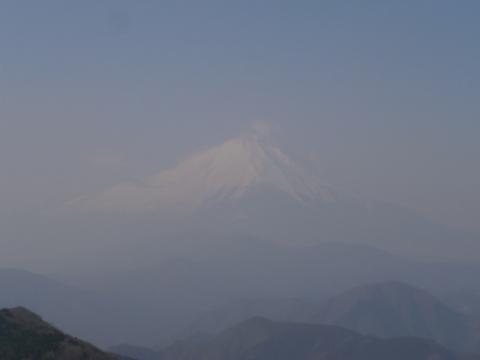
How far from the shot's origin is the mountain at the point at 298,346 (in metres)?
94.2

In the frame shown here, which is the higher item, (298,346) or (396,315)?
(396,315)

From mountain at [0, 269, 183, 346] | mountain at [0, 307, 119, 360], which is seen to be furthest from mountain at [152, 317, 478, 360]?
mountain at [0, 307, 119, 360]

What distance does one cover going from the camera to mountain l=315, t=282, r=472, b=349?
137 metres

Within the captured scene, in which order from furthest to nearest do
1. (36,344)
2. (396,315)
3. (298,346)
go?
(396,315), (298,346), (36,344)

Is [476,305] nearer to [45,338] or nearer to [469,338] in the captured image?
[469,338]

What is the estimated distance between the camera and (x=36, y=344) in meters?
31.1

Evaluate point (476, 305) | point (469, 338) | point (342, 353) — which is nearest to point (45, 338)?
point (342, 353)

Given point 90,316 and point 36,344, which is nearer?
point 36,344

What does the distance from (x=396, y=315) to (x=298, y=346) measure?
47.0m

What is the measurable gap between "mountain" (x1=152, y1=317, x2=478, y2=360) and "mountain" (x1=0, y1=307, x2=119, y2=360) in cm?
6521

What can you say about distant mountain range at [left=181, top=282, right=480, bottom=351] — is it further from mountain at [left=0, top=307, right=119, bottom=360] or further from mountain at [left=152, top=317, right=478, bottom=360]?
mountain at [left=0, top=307, right=119, bottom=360]

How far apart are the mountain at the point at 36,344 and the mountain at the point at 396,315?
354 ft

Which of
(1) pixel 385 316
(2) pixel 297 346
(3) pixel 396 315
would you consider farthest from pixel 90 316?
(2) pixel 297 346

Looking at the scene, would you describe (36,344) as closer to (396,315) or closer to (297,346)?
(297,346)
